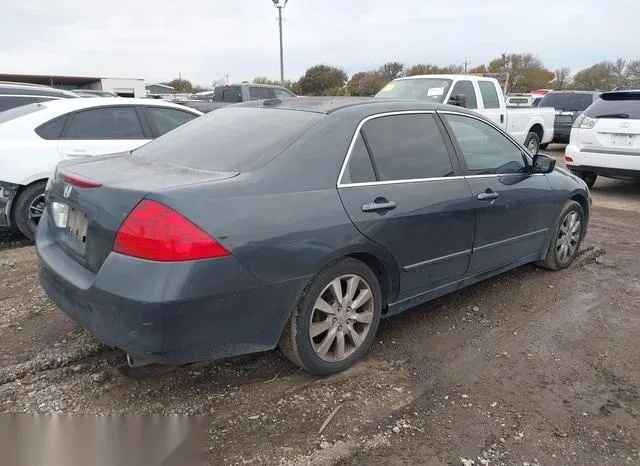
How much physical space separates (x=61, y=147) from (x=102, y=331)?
3.81 m

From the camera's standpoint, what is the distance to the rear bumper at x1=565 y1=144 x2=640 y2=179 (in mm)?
8180

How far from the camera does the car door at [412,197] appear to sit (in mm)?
3221

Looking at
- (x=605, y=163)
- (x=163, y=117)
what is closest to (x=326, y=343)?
(x=163, y=117)

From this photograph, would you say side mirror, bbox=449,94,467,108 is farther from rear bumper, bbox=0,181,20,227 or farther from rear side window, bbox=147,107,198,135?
rear bumper, bbox=0,181,20,227

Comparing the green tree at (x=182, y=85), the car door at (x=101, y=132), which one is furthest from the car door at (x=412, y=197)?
the green tree at (x=182, y=85)

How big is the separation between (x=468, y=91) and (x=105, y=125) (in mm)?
6811

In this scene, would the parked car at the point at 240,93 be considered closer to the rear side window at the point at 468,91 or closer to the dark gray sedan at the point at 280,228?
the rear side window at the point at 468,91

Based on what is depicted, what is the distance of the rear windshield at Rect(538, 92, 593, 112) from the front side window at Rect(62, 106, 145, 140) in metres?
13.6

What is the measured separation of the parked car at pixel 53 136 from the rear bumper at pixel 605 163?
639cm

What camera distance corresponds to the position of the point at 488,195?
156 inches

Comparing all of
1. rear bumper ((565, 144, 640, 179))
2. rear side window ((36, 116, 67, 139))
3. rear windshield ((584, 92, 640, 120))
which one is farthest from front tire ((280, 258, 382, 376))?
rear windshield ((584, 92, 640, 120))

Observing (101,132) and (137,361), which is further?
(101,132)

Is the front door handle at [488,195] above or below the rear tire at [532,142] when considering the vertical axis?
above

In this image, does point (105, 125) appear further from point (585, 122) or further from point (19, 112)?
point (585, 122)
